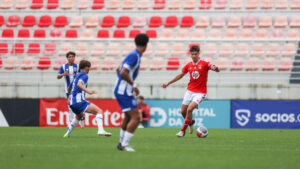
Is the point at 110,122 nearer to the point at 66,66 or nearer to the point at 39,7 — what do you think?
the point at 66,66

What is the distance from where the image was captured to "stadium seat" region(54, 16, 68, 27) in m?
24.1

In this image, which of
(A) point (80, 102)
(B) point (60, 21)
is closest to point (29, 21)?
(B) point (60, 21)

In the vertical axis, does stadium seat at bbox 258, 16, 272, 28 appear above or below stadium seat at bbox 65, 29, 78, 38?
above

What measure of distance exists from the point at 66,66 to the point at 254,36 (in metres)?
11.0

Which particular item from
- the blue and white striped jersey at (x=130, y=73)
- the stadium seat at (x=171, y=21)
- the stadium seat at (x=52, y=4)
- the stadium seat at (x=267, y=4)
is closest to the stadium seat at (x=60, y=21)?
the stadium seat at (x=52, y=4)

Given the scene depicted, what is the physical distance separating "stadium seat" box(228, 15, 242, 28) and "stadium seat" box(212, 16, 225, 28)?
0.32m

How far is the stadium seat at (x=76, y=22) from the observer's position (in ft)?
78.7

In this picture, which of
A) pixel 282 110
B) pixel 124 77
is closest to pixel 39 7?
pixel 282 110

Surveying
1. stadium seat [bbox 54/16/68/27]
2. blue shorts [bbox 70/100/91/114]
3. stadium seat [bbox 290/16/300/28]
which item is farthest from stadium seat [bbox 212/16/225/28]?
blue shorts [bbox 70/100/91/114]

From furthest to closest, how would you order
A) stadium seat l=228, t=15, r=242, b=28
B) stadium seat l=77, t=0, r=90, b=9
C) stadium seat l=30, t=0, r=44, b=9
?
stadium seat l=30, t=0, r=44, b=9 → stadium seat l=77, t=0, r=90, b=9 → stadium seat l=228, t=15, r=242, b=28

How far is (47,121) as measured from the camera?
17719mm

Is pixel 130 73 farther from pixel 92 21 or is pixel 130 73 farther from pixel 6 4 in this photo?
pixel 6 4

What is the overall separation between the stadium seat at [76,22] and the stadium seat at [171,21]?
13.4 feet

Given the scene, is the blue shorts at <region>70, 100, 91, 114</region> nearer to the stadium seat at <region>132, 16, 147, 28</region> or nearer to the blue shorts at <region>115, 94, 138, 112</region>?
the blue shorts at <region>115, 94, 138, 112</region>
